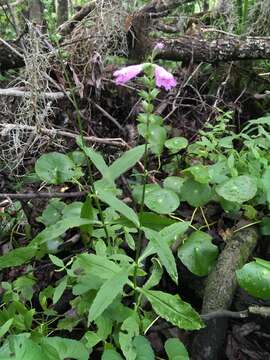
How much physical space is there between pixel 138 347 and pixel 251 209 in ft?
2.45

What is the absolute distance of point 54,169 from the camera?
178 centimetres

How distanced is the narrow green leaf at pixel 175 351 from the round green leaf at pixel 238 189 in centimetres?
55

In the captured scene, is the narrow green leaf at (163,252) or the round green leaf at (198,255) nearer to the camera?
the narrow green leaf at (163,252)

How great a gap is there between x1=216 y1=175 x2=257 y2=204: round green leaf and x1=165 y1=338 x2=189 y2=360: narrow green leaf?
0.55m

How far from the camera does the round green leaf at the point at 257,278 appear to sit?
4.39 ft

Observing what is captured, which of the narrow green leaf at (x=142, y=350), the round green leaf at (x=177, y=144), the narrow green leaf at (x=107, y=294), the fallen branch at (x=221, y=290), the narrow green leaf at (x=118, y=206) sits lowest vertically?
the fallen branch at (x=221, y=290)

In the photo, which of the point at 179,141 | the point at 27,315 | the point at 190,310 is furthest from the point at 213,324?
the point at 179,141

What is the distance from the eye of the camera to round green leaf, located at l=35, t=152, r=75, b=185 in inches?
69.5

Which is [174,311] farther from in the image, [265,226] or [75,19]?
[75,19]

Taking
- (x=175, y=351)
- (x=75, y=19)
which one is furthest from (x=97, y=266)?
(x=75, y=19)

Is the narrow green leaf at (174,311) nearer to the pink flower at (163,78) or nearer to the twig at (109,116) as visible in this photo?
the pink flower at (163,78)

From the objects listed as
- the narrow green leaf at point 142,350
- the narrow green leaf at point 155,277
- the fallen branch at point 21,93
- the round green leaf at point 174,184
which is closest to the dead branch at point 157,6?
the fallen branch at point 21,93

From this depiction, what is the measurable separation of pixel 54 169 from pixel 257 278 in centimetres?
91

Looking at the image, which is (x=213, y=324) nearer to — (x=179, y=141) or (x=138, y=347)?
(x=138, y=347)
